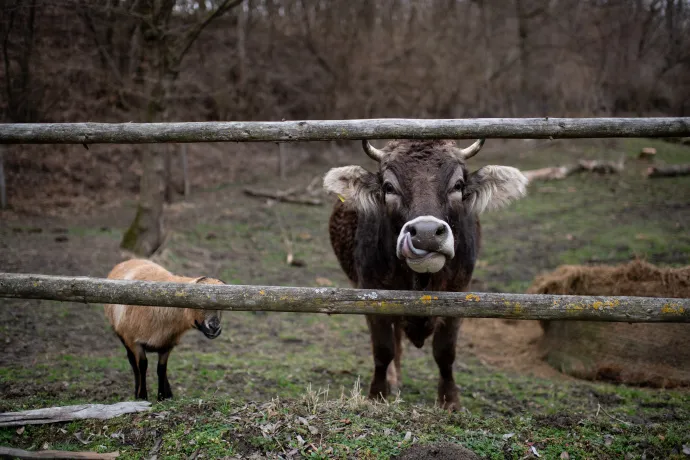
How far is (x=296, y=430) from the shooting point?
343 centimetres

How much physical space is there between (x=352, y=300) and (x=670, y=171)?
1554 centimetres

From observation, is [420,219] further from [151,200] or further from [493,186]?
[151,200]

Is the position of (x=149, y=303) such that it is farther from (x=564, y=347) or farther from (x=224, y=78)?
(x=224, y=78)

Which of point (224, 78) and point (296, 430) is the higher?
point (224, 78)

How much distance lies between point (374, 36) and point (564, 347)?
16863 mm

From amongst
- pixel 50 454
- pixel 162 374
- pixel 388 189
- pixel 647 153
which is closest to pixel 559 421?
pixel 388 189

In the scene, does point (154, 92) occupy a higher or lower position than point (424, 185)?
higher

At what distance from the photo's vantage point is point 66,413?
140 inches

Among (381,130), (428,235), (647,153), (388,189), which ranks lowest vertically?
(428,235)

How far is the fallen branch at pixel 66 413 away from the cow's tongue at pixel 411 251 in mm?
2045

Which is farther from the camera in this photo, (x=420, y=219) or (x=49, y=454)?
(x=420, y=219)

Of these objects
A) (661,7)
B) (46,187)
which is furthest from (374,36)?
(46,187)

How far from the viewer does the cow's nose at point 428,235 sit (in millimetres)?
3359

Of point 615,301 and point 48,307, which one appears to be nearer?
point 615,301
